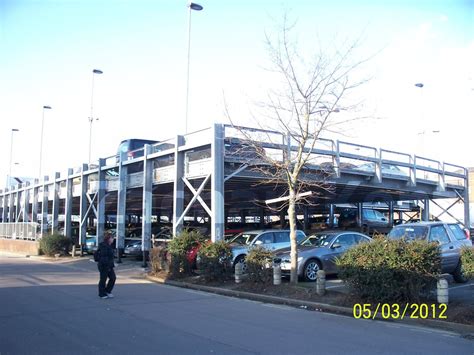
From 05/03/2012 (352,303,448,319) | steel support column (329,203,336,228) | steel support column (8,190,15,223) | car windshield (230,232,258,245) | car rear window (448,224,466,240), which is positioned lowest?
05/03/2012 (352,303,448,319)

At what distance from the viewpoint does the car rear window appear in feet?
44.9

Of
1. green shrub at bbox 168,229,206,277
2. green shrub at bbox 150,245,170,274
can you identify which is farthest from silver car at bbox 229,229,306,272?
green shrub at bbox 150,245,170,274

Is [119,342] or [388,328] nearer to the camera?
[119,342]

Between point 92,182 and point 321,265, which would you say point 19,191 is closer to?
point 92,182

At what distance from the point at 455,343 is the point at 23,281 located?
44.6ft

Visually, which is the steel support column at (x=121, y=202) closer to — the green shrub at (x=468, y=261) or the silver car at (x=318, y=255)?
the silver car at (x=318, y=255)

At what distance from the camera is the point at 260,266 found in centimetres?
1368

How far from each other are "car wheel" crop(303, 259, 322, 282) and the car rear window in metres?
4.03

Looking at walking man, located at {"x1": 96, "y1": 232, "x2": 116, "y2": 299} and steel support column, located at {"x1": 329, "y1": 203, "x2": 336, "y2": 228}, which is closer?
walking man, located at {"x1": 96, "y1": 232, "x2": 116, "y2": 299}

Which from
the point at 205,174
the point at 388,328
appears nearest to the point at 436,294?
the point at 388,328

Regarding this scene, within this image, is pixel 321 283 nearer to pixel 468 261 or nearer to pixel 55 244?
pixel 468 261

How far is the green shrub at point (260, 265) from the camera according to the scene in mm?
13633

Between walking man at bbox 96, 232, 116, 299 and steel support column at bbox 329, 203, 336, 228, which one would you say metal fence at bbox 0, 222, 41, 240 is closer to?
steel support column at bbox 329, 203, 336, 228

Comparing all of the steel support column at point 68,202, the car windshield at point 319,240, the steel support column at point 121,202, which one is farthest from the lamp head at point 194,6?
the steel support column at point 68,202
